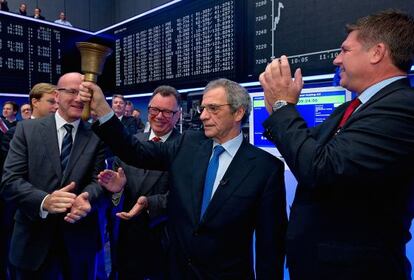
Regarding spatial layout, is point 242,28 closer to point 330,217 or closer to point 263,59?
point 263,59

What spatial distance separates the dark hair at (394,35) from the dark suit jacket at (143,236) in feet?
3.73

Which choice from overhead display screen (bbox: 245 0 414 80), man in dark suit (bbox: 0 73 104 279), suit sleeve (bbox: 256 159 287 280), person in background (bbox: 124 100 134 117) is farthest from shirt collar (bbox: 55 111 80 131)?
person in background (bbox: 124 100 134 117)

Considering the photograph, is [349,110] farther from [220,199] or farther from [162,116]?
[162,116]

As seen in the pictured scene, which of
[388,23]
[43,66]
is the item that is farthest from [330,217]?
[43,66]

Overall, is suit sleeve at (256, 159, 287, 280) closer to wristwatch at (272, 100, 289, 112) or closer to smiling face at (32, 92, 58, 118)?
wristwatch at (272, 100, 289, 112)

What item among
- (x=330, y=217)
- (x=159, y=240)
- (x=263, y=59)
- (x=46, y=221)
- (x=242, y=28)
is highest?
(x=242, y=28)

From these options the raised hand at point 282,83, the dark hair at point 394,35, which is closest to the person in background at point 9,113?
the raised hand at point 282,83

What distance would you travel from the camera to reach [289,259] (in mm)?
1146

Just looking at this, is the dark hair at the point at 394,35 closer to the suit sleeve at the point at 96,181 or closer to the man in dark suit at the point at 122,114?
the suit sleeve at the point at 96,181

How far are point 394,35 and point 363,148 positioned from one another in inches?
14.3

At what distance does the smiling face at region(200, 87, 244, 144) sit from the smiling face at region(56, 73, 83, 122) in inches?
26.3

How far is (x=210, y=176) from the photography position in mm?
1450

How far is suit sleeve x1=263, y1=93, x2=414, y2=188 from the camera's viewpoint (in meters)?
0.93

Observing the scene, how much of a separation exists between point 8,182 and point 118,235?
23.4 inches
